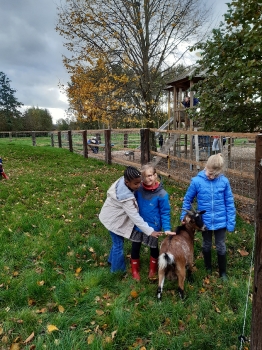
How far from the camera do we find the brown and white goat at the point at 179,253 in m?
2.82

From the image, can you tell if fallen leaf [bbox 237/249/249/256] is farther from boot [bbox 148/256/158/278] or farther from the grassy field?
boot [bbox 148/256/158/278]

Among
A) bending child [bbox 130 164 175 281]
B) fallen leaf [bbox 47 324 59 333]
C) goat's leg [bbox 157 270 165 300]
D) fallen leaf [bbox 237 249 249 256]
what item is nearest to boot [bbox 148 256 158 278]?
bending child [bbox 130 164 175 281]

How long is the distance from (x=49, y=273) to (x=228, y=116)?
4.95m

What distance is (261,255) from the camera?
5.28 ft

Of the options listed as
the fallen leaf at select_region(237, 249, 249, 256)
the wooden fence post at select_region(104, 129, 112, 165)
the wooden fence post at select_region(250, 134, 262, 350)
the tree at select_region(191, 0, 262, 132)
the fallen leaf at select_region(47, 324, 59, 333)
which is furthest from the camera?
the wooden fence post at select_region(104, 129, 112, 165)

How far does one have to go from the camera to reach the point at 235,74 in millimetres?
5094

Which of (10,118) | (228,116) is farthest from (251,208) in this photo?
(10,118)

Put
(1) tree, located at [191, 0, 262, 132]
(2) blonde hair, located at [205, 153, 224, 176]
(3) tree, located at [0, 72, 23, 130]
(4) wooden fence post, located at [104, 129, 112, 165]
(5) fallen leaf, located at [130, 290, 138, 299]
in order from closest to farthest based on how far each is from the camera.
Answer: (5) fallen leaf, located at [130, 290, 138, 299], (2) blonde hair, located at [205, 153, 224, 176], (1) tree, located at [191, 0, 262, 132], (4) wooden fence post, located at [104, 129, 112, 165], (3) tree, located at [0, 72, 23, 130]

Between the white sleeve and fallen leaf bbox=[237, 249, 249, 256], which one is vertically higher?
the white sleeve

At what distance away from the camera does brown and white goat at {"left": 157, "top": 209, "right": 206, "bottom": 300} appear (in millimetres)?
2820

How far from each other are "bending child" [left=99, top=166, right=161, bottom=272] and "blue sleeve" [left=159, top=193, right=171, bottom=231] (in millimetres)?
213

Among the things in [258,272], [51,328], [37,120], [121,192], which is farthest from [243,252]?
[37,120]

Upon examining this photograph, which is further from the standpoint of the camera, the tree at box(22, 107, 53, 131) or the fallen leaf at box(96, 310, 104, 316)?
the tree at box(22, 107, 53, 131)

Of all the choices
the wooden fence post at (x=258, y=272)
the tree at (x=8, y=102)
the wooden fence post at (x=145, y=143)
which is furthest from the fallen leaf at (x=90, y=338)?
the tree at (x=8, y=102)
